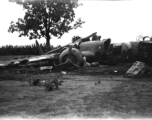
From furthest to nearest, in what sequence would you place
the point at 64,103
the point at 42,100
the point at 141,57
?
the point at 141,57 < the point at 42,100 < the point at 64,103

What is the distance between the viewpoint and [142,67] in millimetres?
8297

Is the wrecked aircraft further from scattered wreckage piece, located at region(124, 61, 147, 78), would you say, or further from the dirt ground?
the dirt ground

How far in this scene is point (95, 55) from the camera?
40.1ft

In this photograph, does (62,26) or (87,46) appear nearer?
(87,46)

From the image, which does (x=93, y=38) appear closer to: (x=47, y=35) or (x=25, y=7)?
(x=47, y=35)

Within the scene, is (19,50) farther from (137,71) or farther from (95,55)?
(137,71)

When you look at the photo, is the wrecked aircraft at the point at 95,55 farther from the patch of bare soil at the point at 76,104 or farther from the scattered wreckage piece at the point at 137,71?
the patch of bare soil at the point at 76,104

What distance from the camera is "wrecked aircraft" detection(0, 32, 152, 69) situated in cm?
1077

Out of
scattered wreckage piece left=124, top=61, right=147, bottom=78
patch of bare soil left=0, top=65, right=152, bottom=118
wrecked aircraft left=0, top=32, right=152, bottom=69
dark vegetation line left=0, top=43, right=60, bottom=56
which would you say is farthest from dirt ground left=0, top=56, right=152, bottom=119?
dark vegetation line left=0, top=43, right=60, bottom=56

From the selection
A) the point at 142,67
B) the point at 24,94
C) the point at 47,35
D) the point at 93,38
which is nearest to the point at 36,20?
the point at 47,35

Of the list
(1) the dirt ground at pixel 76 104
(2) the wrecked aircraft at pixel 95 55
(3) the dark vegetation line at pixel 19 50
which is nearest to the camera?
(1) the dirt ground at pixel 76 104

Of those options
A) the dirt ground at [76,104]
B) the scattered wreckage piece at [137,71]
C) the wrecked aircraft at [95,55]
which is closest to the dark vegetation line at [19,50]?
the wrecked aircraft at [95,55]

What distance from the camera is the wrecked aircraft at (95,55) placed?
35.3 feet

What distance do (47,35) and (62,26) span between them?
3.28m
